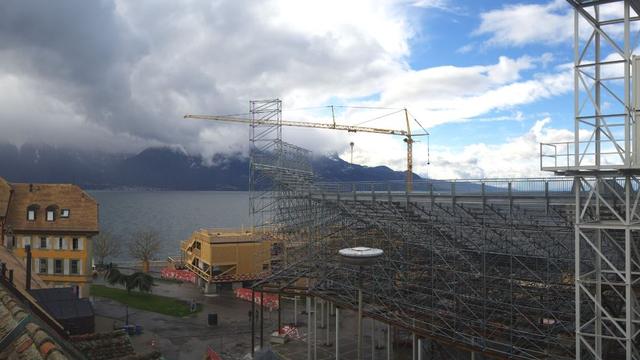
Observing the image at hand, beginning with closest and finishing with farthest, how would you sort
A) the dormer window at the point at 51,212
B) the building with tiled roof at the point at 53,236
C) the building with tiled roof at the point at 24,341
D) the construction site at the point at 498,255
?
the building with tiled roof at the point at 24,341, the construction site at the point at 498,255, the building with tiled roof at the point at 53,236, the dormer window at the point at 51,212

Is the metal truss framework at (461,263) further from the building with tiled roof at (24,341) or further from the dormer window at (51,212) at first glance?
the building with tiled roof at (24,341)

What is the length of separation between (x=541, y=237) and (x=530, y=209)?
8.93ft

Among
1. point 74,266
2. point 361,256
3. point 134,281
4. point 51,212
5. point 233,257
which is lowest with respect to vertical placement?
point 134,281

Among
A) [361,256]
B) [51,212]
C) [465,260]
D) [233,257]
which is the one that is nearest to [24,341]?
[361,256]

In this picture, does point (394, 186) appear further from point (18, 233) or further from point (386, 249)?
point (18, 233)

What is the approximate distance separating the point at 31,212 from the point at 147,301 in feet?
43.7

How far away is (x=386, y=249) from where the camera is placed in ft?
123

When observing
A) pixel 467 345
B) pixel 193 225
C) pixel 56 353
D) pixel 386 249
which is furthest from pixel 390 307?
pixel 193 225

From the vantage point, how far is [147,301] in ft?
165

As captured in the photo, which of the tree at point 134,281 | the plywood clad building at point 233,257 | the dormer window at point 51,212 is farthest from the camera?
the plywood clad building at point 233,257

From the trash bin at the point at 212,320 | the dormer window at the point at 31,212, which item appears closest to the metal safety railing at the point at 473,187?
the trash bin at the point at 212,320

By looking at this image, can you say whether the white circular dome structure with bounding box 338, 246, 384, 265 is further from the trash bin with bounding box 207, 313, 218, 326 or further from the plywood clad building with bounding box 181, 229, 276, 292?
the plywood clad building with bounding box 181, 229, 276, 292

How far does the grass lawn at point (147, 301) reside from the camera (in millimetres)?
47406

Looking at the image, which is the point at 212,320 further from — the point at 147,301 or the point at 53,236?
the point at 53,236
